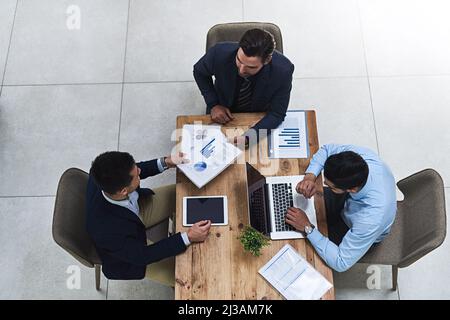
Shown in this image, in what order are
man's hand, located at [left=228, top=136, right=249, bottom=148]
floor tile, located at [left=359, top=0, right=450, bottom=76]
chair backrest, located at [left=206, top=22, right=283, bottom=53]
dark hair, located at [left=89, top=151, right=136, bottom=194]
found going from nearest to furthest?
dark hair, located at [left=89, top=151, right=136, bottom=194], man's hand, located at [left=228, top=136, right=249, bottom=148], chair backrest, located at [left=206, top=22, right=283, bottom=53], floor tile, located at [left=359, top=0, right=450, bottom=76]

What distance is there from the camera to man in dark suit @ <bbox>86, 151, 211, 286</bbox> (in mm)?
1985

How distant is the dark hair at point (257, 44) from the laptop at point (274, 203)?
22.0 inches

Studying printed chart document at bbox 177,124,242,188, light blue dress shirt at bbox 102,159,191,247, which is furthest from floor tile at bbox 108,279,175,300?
printed chart document at bbox 177,124,242,188

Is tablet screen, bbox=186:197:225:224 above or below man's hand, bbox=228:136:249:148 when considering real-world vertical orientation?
below

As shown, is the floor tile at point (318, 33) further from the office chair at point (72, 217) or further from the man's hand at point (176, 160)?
the office chair at point (72, 217)

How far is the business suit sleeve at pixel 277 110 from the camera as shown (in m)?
2.49

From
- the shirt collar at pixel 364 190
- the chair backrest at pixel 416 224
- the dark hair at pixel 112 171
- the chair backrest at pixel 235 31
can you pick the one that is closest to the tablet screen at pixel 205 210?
the dark hair at pixel 112 171

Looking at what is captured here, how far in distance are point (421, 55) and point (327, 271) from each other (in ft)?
7.51

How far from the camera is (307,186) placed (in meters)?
2.25

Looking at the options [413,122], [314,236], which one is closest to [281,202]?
[314,236]

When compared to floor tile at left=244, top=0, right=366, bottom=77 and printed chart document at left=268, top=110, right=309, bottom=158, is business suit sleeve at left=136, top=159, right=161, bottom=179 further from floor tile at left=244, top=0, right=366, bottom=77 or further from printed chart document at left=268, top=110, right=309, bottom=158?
floor tile at left=244, top=0, right=366, bottom=77

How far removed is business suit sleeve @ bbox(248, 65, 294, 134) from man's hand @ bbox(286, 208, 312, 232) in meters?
0.52

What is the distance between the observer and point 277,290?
2.10 m

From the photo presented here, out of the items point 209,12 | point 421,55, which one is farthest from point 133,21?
point 421,55
